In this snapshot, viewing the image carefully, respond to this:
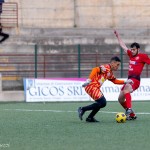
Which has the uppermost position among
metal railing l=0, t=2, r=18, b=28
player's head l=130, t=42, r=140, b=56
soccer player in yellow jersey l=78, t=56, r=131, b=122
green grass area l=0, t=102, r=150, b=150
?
metal railing l=0, t=2, r=18, b=28

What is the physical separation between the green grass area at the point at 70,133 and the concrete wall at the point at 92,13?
1769cm

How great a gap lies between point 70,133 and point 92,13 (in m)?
23.2

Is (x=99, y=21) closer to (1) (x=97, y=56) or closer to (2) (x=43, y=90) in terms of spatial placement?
(1) (x=97, y=56)

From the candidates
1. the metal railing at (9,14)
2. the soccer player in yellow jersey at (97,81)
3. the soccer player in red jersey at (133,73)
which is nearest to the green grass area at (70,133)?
the soccer player in yellow jersey at (97,81)

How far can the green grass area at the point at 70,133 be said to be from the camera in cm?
1184

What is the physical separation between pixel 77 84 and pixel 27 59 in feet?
12.2

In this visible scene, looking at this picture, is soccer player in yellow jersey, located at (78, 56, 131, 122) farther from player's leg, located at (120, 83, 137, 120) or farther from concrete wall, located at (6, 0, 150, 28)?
concrete wall, located at (6, 0, 150, 28)

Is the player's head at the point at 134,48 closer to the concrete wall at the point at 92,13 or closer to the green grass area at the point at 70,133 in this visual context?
the green grass area at the point at 70,133

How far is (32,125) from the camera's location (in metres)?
15.7

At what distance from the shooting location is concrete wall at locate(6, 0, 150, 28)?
36.2m

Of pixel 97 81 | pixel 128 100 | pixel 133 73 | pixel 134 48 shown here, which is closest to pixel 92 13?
pixel 133 73

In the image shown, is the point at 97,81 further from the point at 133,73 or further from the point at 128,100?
the point at 133,73

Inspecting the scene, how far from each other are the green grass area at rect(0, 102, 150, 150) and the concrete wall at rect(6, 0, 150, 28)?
697 inches

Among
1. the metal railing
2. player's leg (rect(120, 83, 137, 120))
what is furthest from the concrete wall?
player's leg (rect(120, 83, 137, 120))
